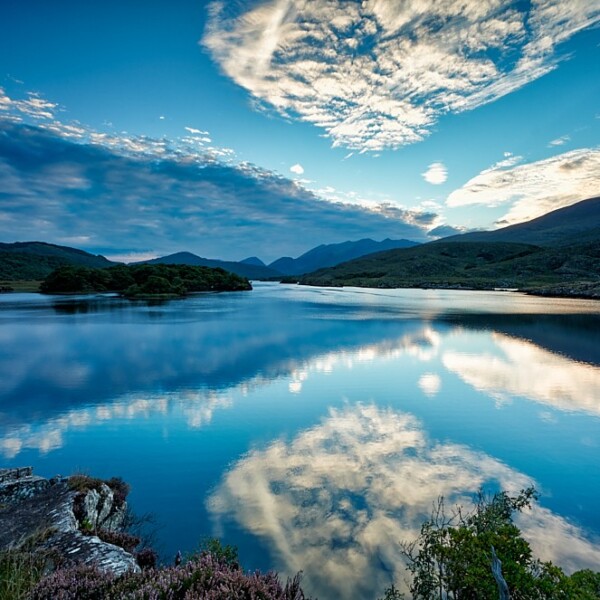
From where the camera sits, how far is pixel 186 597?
516cm

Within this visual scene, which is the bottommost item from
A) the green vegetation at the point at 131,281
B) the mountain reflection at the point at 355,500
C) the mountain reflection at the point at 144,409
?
the mountain reflection at the point at 144,409

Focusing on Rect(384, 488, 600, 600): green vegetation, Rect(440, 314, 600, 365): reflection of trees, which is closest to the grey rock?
Rect(384, 488, 600, 600): green vegetation

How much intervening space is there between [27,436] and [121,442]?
4.52 m

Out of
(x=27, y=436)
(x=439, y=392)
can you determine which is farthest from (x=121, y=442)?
(x=439, y=392)

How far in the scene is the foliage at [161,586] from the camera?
5383mm

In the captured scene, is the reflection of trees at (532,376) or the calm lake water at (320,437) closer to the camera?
the calm lake water at (320,437)

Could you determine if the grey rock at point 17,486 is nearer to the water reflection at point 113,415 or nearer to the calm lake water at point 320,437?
the calm lake water at point 320,437

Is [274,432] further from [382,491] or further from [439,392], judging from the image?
[439,392]

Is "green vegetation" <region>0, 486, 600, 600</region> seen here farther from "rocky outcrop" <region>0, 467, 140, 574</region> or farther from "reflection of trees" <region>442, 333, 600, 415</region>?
"reflection of trees" <region>442, 333, 600, 415</region>

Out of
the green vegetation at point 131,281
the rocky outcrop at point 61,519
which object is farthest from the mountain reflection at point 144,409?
the green vegetation at point 131,281

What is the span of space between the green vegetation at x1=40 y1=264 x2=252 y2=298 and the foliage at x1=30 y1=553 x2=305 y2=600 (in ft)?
405

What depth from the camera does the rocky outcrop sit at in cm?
701

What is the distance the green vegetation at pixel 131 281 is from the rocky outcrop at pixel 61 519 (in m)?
119

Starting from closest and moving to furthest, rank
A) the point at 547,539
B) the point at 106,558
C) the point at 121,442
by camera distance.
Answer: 1. the point at 106,558
2. the point at 547,539
3. the point at 121,442
